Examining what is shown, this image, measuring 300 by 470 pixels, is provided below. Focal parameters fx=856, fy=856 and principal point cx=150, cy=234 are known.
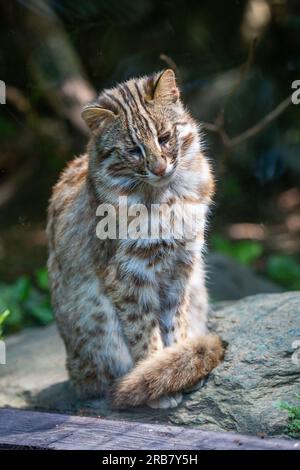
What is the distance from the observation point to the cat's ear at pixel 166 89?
5.25 meters

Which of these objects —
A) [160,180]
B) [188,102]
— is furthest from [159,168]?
[188,102]

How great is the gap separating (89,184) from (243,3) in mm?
4715

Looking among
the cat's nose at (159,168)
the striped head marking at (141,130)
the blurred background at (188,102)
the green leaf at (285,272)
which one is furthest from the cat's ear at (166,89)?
the green leaf at (285,272)

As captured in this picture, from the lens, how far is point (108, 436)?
173 inches

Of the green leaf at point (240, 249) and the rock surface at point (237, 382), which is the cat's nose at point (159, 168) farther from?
the green leaf at point (240, 249)

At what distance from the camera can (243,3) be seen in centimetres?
940

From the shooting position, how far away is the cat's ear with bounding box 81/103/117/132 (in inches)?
206

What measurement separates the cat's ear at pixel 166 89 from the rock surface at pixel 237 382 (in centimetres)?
152

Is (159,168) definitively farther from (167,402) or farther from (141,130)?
(167,402)

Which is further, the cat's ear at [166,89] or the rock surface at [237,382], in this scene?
the cat's ear at [166,89]

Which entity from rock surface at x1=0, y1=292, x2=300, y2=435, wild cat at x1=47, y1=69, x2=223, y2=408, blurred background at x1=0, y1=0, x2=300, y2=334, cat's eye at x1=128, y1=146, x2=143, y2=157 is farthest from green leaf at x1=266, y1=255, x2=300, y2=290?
cat's eye at x1=128, y1=146, x2=143, y2=157

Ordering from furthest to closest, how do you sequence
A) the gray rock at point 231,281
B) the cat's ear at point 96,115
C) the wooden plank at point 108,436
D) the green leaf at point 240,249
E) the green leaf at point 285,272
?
the green leaf at point 240,249 < the green leaf at point 285,272 < the gray rock at point 231,281 < the cat's ear at point 96,115 < the wooden plank at point 108,436
